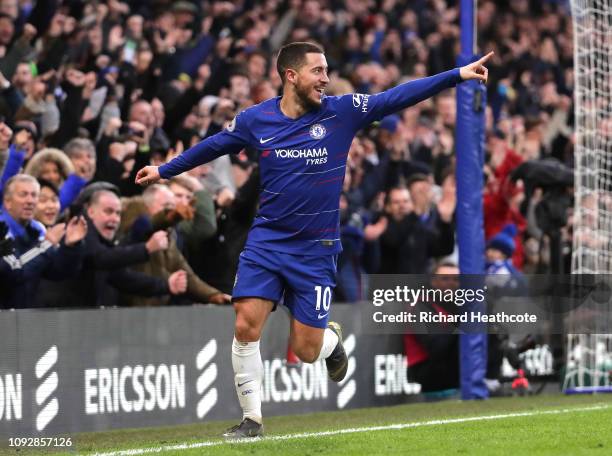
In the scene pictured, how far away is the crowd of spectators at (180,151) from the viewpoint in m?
10.8

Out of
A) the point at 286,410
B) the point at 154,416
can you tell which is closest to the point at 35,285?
the point at 154,416

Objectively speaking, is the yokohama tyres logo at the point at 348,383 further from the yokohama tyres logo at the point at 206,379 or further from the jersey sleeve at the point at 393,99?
the jersey sleeve at the point at 393,99

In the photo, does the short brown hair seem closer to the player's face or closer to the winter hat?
the player's face

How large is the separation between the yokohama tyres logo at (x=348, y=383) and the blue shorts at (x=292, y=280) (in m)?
3.74

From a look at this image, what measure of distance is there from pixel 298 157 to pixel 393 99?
26.5 inches

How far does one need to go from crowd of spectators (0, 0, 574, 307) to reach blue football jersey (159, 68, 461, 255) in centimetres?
230

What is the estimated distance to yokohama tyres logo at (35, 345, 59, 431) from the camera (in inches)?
387

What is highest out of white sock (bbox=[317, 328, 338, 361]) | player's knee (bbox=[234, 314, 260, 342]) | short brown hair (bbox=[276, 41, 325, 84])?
short brown hair (bbox=[276, 41, 325, 84])

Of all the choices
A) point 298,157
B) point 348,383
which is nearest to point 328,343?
point 298,157

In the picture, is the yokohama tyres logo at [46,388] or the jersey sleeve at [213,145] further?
the yokohama tyres logo at [46,388]

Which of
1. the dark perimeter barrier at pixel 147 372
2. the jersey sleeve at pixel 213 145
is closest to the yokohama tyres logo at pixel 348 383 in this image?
the dark perimeter barrier at pixel 147 372

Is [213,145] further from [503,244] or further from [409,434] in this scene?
[503,244]

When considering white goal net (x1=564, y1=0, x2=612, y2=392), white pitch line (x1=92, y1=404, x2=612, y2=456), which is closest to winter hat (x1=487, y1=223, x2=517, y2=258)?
white goal net (x1=564, y1=0, x2=612, y2=392)

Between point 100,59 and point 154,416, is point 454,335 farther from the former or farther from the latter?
point 100,59
